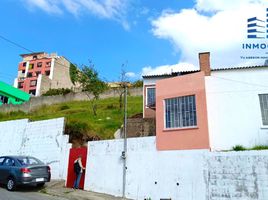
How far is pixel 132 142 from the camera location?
534 inches

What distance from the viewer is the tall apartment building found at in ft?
220

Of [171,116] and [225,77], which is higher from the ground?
[225,77]

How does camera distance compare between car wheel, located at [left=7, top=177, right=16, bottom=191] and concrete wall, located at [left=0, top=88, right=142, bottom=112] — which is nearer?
car wheel, located at [left=7, top=177, right=16, bottom=191]

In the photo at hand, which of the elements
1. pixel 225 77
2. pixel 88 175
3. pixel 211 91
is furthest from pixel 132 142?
pixel 225 77

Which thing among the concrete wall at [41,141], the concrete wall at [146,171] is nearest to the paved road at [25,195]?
the concrete wall at [41,141]

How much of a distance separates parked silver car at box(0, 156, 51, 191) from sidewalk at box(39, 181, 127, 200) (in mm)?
678

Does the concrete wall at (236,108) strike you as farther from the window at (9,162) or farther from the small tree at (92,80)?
the small tree at (92,80)

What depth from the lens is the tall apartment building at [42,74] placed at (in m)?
66.9

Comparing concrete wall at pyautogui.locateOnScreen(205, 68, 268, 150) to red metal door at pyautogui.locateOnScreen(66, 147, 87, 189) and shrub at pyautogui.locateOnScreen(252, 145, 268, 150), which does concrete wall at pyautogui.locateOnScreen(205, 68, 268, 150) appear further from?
red metal door at pyautogui.locateOnScreen(66, 147, 87, 189)

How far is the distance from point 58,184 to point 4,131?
828 centimetres

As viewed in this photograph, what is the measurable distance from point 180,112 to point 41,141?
923 cm

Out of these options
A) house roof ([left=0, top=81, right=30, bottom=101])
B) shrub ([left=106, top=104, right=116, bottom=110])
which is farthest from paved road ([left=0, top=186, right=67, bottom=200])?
house roof ([left=0, top=81, right=30, bottom=101])

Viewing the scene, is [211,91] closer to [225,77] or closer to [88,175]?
[225,77]

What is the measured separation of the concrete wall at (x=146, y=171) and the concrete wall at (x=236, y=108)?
1889 mm
